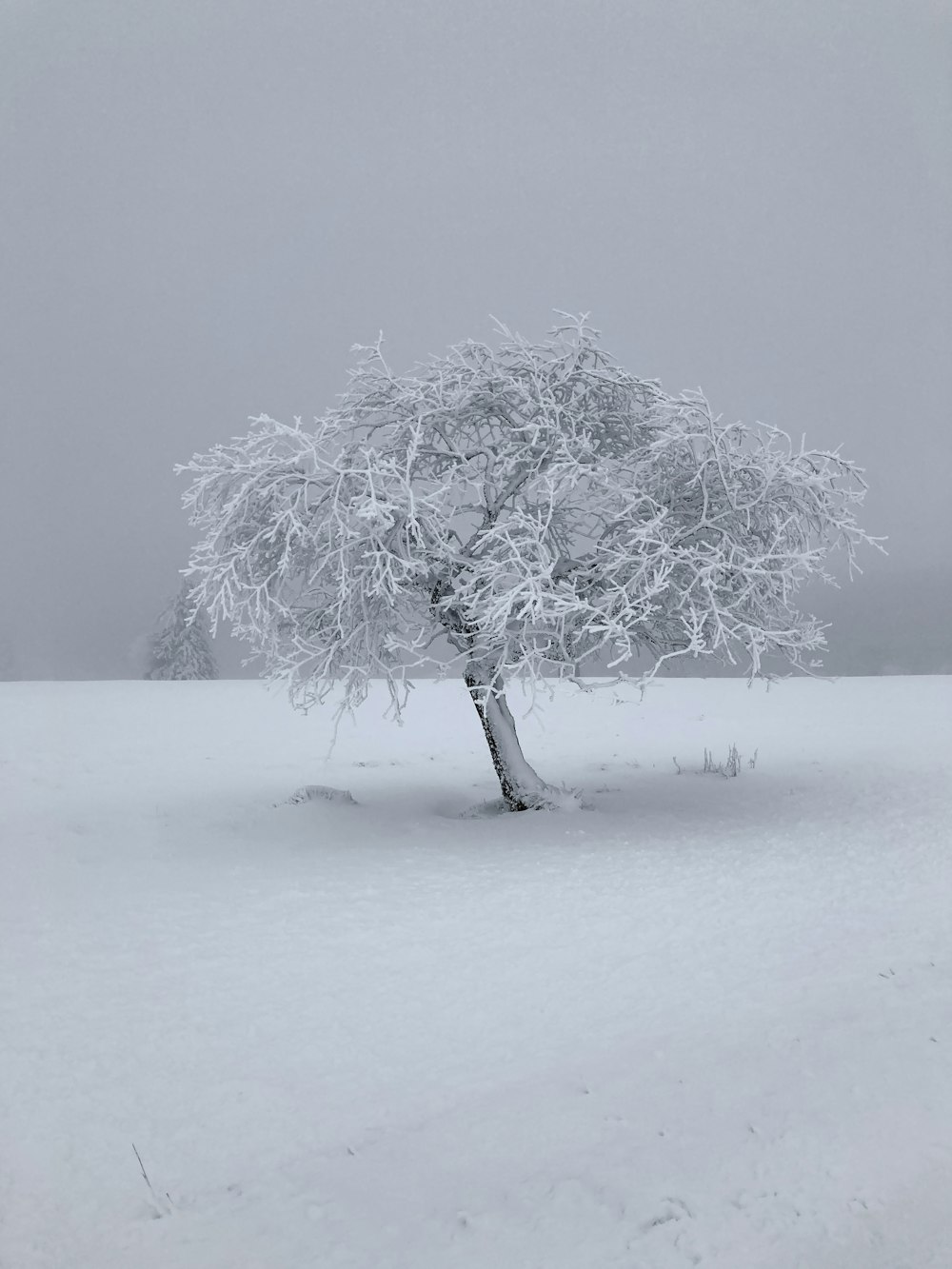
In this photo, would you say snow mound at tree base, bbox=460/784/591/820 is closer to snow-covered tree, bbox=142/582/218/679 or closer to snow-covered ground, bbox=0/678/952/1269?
snow-covered ground, bbox=0/678/952/1269

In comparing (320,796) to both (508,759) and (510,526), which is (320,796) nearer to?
(508,759)

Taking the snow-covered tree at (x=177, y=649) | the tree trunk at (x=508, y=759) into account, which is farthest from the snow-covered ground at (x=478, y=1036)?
the snow-covered tree at (x=177, y=649)

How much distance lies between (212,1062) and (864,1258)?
10.2 ft

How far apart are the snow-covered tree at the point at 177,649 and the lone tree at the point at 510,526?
33.4 meters

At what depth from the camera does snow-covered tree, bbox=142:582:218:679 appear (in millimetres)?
43281

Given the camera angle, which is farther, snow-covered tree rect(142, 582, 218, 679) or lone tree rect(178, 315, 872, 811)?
snow-covered tree rect(142, 582, 218, 679)

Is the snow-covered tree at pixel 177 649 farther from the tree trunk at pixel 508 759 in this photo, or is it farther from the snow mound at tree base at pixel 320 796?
the tree trunk at pixel 508 759

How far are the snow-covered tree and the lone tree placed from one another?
1317 inches

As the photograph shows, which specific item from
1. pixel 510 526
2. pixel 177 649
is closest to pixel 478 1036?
pixel 510 526

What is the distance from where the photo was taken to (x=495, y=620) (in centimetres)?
960

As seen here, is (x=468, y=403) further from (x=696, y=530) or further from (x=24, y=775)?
(x=24, y=775)

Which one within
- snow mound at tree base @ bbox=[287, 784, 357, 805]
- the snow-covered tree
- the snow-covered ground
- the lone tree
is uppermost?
the lone tree

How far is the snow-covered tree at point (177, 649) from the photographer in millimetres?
43281

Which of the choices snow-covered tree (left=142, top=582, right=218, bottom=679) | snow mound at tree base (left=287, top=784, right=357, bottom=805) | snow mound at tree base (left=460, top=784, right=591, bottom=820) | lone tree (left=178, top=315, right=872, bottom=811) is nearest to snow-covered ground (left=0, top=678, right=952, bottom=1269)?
snow mound at tree base (left=287, top=784, right=357, bottom=805)
